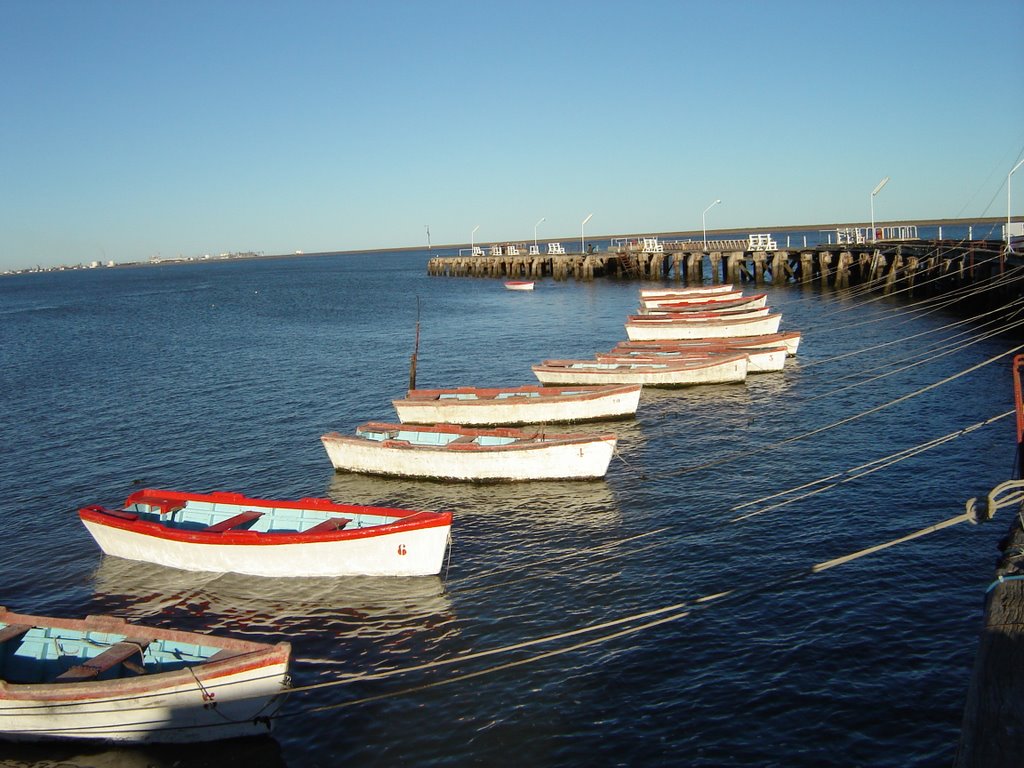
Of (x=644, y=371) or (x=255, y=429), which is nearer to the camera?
(x=255, y=429)

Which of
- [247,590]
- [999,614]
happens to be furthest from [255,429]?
[999,614]

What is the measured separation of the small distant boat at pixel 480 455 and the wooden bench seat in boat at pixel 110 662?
1220 centimetres

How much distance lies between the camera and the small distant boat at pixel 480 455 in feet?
77.0

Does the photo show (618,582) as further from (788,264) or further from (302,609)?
(788,264)

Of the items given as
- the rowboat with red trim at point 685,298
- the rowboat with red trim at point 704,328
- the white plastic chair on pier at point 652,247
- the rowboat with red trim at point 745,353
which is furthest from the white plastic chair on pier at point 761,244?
the rowboat with red trim at point 745,353

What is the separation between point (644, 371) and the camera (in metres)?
36.4

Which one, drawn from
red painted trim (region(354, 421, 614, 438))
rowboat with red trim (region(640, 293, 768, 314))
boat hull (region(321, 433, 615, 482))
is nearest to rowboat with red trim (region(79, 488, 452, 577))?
boat hull (region(321, 433, 615, 482))

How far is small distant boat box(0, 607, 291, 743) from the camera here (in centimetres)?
1153

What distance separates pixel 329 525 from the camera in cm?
1794

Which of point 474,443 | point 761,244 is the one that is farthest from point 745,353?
point 761,244

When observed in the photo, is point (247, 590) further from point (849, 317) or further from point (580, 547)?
point (849, 317)

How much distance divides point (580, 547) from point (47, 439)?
25.8m

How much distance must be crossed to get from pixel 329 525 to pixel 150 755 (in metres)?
6.46

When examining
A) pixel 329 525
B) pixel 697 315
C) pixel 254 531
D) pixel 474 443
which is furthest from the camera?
pixel 697 315
